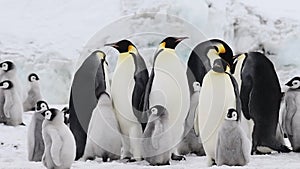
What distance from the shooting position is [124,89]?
447 cm

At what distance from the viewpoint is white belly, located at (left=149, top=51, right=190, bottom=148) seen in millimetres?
4395

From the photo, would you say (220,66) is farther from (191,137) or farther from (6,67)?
(6,67)

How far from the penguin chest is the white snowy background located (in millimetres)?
3928

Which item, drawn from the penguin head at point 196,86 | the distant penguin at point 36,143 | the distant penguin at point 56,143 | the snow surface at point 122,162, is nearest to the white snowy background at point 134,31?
the penguin head at point 196,86

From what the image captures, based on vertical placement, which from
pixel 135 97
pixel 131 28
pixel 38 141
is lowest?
pixel 38 141

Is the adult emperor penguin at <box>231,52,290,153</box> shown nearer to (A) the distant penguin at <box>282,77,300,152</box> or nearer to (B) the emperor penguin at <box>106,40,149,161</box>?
(A) the distant penguin at <box>282,77,300,152</box>

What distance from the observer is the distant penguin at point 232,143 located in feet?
12.6

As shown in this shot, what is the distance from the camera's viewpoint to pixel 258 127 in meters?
4.89

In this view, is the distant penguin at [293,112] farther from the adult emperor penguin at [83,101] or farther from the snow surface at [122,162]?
the adult emperor penguin at [83,101]

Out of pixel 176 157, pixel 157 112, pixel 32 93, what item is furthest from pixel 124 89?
pixel 32 93

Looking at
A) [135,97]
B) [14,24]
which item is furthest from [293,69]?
[135,97]

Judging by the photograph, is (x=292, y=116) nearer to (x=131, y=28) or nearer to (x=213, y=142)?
(x=213, y=142)

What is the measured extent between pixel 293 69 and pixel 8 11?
508 centimetres

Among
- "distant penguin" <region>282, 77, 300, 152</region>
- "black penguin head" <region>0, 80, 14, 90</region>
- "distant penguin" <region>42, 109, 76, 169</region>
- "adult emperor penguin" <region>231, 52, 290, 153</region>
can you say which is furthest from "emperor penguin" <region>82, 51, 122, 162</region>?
"black penguin head" <region>0, 80, 14, 90</region>
